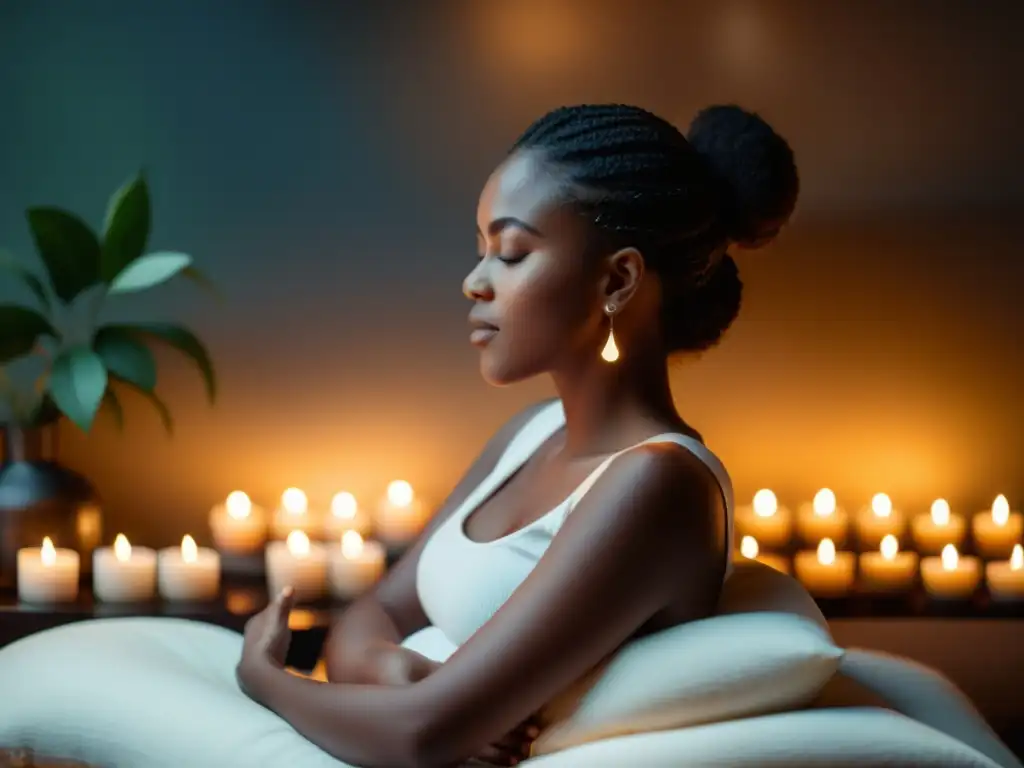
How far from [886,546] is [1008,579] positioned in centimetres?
20

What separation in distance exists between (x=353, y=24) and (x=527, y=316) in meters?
1.12

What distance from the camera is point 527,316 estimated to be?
141 cm

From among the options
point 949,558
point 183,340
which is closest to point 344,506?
point 183,340

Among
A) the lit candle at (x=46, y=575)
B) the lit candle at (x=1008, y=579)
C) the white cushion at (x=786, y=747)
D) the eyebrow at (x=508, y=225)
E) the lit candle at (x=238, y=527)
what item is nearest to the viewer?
the white cushion at (x=786, y=747)

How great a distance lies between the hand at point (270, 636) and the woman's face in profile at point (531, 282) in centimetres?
41

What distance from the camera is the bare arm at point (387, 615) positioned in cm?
150

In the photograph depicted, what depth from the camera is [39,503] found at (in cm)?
203

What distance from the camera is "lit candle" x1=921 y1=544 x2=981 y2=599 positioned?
2.06 meters

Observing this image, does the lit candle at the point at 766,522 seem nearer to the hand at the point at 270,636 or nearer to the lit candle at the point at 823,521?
the lit candle at the point at 823,521

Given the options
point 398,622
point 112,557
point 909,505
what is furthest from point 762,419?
point 112,557

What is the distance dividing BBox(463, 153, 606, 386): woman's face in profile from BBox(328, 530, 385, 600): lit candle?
66 cm

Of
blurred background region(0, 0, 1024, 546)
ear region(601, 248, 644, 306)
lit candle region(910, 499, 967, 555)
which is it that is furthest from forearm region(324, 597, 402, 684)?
lit candle region(910, 499, 967, 555)

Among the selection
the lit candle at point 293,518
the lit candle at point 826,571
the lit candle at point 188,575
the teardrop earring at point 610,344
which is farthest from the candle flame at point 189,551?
the lit candle at point 826,571

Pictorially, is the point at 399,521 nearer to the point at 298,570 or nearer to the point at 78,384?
the point at 298,570
